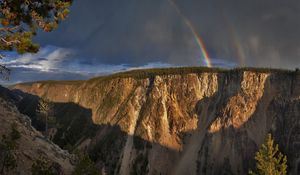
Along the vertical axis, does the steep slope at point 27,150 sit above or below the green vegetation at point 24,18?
below

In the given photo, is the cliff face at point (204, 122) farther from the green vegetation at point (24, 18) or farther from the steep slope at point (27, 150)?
the green vegetation at point (24, 18)

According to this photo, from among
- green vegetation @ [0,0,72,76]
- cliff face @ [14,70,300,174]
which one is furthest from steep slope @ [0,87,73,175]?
cliff face @ [14,70,300,174]

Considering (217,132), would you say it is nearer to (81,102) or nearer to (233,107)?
(233,107)

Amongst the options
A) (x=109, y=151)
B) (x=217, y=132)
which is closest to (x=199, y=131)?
(x=217, y=132)

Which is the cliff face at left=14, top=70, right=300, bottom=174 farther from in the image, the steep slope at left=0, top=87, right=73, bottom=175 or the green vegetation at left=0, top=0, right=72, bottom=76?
the green vegetation at left=0, top=0, right=72, bottom=76

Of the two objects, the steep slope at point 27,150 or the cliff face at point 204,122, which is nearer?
the steep slope at point 27,150

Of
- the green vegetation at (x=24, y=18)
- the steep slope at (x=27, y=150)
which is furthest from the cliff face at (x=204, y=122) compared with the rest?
the green vegetation at (x=24, y=18)

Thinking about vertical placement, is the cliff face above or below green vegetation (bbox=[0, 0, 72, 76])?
below

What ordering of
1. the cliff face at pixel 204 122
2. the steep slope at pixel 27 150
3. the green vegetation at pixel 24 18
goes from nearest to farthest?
the green vegetation at pixel 24 18 < the steep slope at pixel 27 150 < the cliff face at pixel 204 122

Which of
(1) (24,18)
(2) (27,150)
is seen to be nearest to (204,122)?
(2) (27,150)

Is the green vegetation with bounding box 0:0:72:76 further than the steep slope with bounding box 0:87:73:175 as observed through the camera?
No
